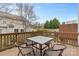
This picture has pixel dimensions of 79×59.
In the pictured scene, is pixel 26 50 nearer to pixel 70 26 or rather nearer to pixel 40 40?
pixel 40 40

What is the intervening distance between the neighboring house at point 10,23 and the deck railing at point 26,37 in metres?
0.09

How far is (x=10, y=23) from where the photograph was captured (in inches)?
119

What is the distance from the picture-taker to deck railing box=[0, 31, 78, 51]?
3.03 m

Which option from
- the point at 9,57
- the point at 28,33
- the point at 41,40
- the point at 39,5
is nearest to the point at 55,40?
the point at 41,40

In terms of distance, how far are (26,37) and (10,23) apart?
1.27 ft

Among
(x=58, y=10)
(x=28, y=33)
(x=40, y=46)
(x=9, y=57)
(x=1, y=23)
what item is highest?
(x=58, y=10)

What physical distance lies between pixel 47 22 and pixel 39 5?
345 millimetres

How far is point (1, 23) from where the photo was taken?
9.95 feet

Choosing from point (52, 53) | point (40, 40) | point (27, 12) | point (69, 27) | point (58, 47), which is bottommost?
point (52, 53)

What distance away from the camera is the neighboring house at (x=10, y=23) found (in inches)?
119

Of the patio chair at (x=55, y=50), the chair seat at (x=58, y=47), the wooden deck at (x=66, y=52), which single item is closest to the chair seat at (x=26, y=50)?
the wooden deck at (x=66, y=52)

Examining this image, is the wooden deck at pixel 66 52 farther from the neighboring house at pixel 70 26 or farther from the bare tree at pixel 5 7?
the bare tree at pixel 5 7

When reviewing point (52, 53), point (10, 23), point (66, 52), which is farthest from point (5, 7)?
point (66, 52)

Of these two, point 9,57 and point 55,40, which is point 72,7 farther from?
point 9,57
